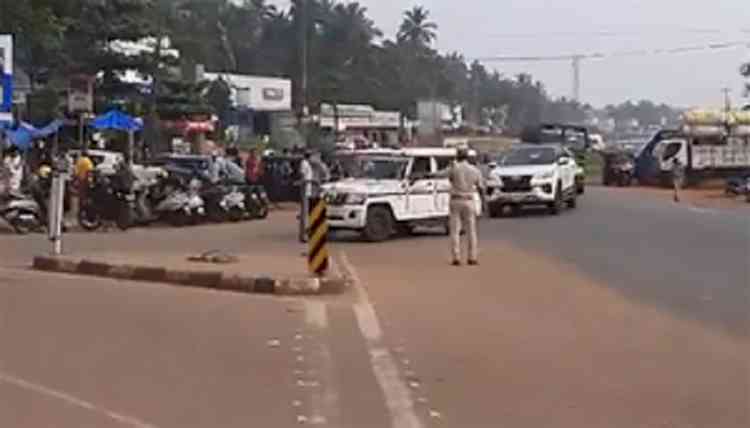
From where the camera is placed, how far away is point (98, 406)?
8.67m

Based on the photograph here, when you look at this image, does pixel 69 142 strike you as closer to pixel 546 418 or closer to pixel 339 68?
pixel 546 418

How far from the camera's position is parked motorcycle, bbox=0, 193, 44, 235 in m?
26.4

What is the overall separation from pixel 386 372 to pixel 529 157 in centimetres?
2501

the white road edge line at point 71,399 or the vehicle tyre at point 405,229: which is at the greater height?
the vehicle tyre at point 405,229

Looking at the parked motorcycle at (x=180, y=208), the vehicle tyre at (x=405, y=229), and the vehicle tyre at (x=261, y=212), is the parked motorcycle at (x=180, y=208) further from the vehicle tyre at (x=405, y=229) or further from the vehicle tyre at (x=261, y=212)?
the vehicle tyre at (x=405, y=229)

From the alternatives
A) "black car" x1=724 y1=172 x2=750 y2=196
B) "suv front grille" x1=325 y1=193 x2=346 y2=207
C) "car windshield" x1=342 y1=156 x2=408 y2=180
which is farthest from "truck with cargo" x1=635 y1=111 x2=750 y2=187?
"suv front grille" x1=325 y1=193 x2=346 y2=207

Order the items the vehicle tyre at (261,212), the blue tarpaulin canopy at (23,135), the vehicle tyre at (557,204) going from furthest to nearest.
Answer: the blue tarpaulin canopy at (23,135) < the vehicle tyre at (557,204) < the vehicle tyre at (261,212)

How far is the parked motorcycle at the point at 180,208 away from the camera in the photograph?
29219 mm

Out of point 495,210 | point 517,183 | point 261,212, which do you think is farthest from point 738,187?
point 261,212

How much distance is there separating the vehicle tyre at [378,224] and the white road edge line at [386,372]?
30.7 feet

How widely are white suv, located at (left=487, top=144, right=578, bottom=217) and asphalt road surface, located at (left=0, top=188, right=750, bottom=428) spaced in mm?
12741

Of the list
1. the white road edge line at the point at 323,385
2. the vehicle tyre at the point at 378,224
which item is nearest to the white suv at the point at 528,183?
the vehicle tyre at the point at 378,224

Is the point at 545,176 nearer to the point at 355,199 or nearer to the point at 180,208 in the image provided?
the point at 180,208

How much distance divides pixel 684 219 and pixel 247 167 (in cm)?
1277
